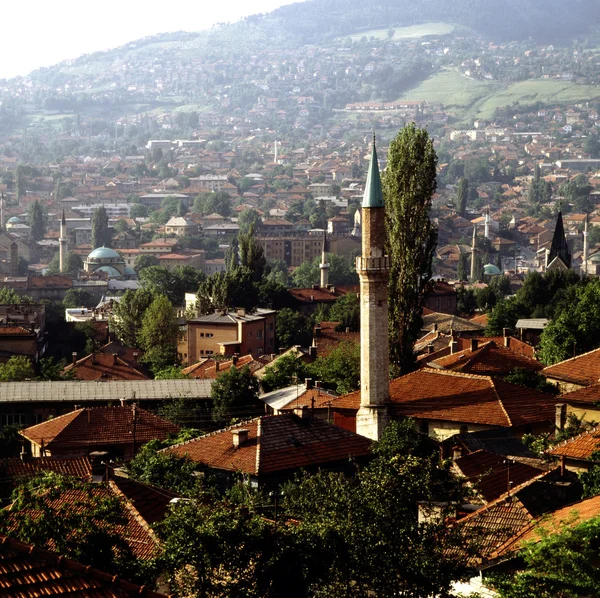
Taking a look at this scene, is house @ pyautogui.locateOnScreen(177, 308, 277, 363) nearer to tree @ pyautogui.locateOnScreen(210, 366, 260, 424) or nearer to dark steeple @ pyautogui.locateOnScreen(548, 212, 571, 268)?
tree @ pyautogui.locateOnScreen(210, 366, 260, 424)

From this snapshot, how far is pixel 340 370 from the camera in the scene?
1161 inches

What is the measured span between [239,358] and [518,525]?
74.4 feet

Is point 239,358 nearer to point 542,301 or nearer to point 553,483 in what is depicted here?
point 542,301

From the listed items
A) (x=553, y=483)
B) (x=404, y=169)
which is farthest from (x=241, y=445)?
(x=404, y=169)

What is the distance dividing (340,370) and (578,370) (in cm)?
463

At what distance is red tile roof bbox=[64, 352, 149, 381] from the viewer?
36.6 meters

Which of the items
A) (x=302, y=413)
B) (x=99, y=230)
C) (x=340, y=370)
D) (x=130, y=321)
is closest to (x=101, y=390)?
(x=340, y=370)

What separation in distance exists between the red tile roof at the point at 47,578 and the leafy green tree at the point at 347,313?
34541mm

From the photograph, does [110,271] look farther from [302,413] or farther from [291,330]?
[302,413]

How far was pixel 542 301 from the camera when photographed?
4775cm

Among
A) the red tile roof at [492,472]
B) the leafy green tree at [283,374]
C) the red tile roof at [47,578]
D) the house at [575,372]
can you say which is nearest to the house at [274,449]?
the red tile roof at [492,472]

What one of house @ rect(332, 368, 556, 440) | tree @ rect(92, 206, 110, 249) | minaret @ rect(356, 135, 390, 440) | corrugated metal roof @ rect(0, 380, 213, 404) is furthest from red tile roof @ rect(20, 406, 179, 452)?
→ tree @ rect(92, 206, 110, 249)

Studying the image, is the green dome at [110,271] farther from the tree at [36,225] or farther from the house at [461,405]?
the house at [461,405]

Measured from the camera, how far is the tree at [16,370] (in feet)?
115
